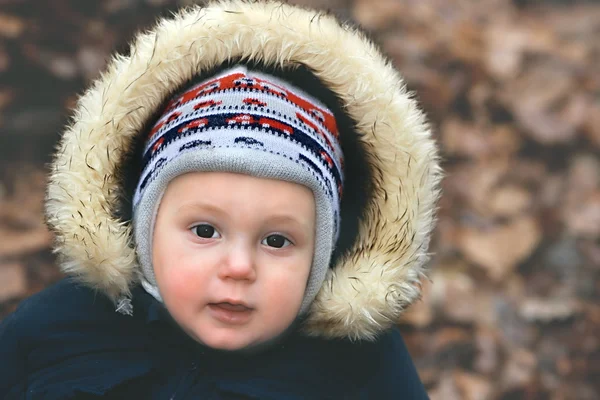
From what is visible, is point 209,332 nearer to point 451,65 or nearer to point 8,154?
point 8,154

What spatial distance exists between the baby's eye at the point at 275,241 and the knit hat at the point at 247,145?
86mm

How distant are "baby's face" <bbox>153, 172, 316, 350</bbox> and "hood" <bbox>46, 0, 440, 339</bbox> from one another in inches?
5.4

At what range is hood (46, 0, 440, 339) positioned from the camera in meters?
1.79

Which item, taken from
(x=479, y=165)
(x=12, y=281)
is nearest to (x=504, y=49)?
(x=479, y=165)

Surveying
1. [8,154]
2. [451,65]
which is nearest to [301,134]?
[8,154]

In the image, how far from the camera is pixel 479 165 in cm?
371

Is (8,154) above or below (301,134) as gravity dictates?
above

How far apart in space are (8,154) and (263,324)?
184cm

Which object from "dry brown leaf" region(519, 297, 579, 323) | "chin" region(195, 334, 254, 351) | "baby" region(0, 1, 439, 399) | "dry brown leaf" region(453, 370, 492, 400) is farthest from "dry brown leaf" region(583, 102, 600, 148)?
"chin" region(195, 334, 254, 351)

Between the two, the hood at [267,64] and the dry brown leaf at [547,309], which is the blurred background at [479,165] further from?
the hood at [267,64]

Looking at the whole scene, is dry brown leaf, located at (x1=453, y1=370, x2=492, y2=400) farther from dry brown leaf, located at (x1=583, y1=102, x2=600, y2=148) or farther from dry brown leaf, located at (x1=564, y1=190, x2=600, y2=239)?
dry brown leaf, located at (x1=583, y1=102, x2=600, y2=148)

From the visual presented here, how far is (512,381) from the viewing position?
2.89 meters

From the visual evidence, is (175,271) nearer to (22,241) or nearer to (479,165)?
(22,241)

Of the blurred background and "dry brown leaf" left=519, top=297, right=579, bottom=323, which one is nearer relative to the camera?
the blurred background
